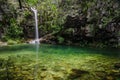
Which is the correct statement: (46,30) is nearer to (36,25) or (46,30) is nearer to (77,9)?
(36,25)

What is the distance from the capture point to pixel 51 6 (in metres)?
33.1

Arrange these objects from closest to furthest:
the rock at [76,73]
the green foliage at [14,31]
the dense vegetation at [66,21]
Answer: the rock at [76,73]
the dense vegetation at [66,21]
the green foliage at [14,31]

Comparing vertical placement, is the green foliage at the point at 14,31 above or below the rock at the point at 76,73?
above

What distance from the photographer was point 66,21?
30.7 m

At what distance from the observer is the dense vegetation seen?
1113 inches

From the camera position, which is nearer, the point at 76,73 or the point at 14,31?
the point at 76,73

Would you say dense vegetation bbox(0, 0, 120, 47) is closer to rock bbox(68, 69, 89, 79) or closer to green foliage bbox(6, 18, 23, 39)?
green foliage bbox(6, 18, 23, 39)

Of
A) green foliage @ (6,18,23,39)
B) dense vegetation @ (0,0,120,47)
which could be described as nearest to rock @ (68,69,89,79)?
dense vegetation @ (0,0,120,47)

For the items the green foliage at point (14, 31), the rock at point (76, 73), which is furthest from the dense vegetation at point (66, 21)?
the rock at point (76, 73)

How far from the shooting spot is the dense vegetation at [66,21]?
28.3 meters

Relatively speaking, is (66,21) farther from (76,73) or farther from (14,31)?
(76,73)

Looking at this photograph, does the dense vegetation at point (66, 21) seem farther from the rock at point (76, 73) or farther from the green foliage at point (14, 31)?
the rock at point (76, 73)

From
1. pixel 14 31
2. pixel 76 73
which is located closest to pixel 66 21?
pixel 14 31

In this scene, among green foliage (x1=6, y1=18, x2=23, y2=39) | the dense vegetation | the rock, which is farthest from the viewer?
green foliage (x1=6, y1=18, x2=23, y2=39)
